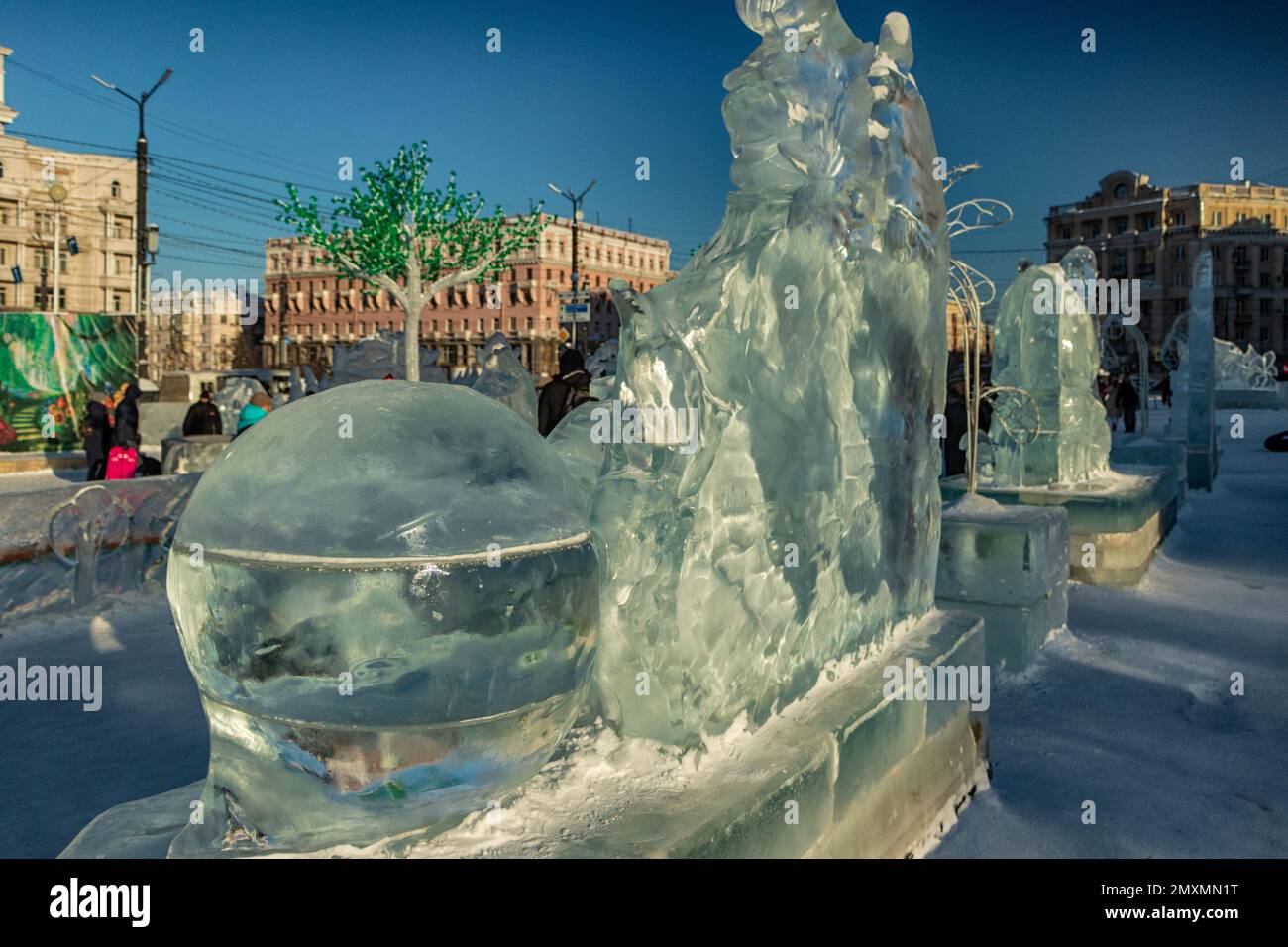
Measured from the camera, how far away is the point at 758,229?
254 centimetres

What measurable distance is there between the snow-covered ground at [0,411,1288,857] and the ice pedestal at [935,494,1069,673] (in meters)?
0.22

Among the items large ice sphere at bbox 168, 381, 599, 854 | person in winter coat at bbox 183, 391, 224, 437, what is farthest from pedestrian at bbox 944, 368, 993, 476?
large ice sphere at bbox 168, 381, 599, 854

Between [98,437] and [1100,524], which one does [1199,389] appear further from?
[98,437]

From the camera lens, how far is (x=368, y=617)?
142 centimetres

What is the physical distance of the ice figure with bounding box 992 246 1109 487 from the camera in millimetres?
8195

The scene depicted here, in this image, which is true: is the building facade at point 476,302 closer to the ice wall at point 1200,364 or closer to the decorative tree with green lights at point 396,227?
the decorative tree with green lights at point 396,227

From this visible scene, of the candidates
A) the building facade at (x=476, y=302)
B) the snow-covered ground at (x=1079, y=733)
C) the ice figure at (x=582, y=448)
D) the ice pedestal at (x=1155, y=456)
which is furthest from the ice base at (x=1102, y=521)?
the building facade at (x=476, y=302)

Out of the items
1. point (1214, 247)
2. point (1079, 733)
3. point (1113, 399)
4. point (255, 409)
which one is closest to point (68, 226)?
point (255, 409)

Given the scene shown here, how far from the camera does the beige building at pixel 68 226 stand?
4462cm

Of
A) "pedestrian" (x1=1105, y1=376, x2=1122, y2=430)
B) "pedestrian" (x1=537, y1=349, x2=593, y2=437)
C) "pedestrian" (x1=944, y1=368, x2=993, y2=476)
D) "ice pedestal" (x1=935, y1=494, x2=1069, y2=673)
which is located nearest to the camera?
"ice pedestal" (x1=935, y1=494, x2=1069, y2=673)

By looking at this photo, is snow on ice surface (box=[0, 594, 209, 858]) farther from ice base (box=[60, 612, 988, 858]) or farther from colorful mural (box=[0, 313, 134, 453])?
colorful mural (box=[0, 313, 134, 453])

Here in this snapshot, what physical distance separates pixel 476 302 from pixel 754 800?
79.9m
